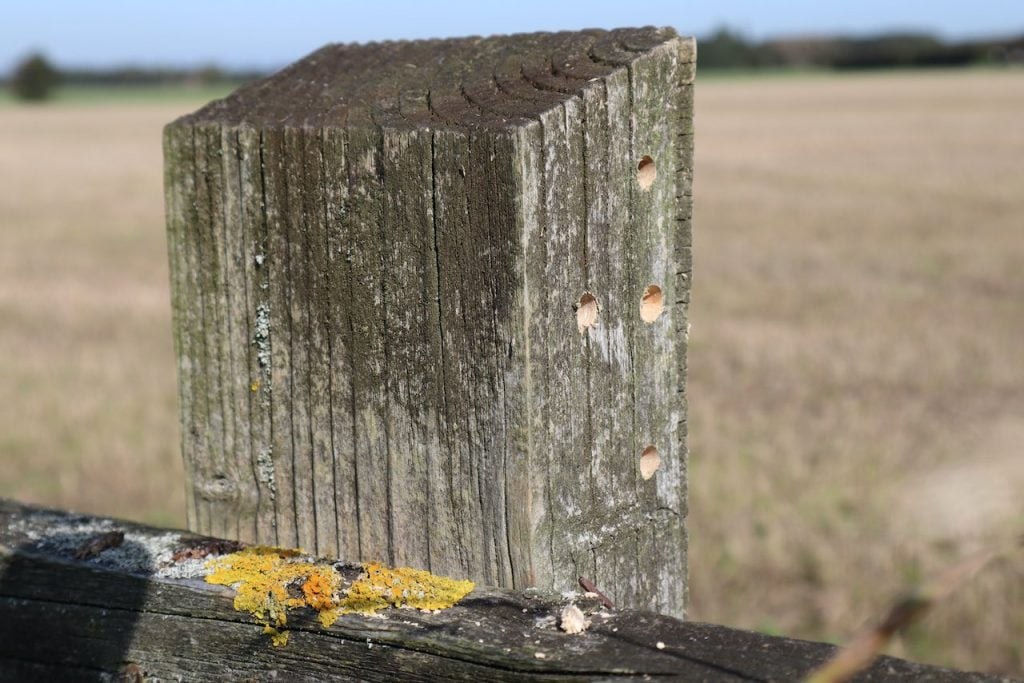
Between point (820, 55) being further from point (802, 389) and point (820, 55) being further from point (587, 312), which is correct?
point (587, 312)

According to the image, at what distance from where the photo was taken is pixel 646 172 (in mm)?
1334

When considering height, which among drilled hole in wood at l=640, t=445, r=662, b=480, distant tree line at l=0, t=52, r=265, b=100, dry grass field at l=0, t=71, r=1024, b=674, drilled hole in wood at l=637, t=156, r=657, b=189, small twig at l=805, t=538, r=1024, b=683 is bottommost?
dry grass field at l=0, t=71, r=1024, b=674

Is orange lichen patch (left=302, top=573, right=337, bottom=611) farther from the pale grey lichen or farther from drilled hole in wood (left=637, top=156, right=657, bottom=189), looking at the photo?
drilled hole in wood (left=637, top=156, right=657, bottom=189)

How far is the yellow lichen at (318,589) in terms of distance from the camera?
1.18 meters

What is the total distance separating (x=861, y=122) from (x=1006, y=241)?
22.6m

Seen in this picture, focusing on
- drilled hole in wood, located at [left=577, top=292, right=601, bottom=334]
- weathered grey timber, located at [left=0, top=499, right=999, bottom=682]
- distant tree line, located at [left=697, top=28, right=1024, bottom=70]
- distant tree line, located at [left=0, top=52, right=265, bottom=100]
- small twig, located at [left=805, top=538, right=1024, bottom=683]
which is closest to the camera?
small twig, located at [left=805, top=538, right=1024, bottom=683]

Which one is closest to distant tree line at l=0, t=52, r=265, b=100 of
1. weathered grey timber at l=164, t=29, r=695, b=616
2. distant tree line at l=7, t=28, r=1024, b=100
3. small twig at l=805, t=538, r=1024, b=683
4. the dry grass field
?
distant tree line at l=7, t=28, r=1024, b=100

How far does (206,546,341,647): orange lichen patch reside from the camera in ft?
3.89

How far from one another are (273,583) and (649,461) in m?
0.51

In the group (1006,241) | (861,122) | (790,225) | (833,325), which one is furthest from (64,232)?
(861,122)

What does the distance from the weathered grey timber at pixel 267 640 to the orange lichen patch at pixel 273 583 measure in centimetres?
1

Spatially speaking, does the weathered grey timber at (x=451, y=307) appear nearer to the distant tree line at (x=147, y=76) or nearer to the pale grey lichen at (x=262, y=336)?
the pale grey lichen at (x=262, y=336)

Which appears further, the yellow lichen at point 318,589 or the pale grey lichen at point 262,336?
the pale grey lichen at point 262,336

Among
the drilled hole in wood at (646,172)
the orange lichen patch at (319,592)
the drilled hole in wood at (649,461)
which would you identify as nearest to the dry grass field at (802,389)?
the drilled hole in wood at (649,461)
